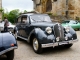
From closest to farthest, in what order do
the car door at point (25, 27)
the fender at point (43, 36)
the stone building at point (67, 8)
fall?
the fender at point (43, 36) → the car door at point (25, 27) → the stone building at point (67, 8)

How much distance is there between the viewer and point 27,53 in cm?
732

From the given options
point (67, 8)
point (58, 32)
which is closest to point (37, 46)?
point (58, 32)

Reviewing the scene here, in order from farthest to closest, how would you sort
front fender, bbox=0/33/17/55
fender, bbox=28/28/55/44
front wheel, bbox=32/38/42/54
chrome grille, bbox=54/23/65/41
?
chrome grille, bbox=54/23/65/41 < front wheel, bbox=32/38/42/54 < fender, bbox=28/28/55/44 < front fender, bbox=0/33/17/55

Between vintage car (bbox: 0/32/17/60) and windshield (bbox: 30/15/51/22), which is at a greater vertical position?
windshield (bbox: 30/15/51/22)

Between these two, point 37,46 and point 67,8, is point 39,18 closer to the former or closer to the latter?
point 37,46

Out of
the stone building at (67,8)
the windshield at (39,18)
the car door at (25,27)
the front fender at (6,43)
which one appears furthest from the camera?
the stone building at (67,8)

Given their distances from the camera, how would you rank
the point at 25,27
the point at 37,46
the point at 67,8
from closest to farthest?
the point at 37,46 < the point at 25,27 < the point at 67,8

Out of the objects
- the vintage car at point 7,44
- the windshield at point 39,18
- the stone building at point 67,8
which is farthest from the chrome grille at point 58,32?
the stone building at point 67,8

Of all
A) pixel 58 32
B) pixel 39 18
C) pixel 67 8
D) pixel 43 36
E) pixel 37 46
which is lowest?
pixel 37 46

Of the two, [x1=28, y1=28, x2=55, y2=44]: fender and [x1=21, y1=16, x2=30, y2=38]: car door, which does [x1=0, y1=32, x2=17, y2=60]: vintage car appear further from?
[x1=21, y1=16, x2=30, y2=38]: car door

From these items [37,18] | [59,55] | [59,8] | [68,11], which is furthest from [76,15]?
[59,55]

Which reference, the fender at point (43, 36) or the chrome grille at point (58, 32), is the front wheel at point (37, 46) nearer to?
the fender at point (43, 36)

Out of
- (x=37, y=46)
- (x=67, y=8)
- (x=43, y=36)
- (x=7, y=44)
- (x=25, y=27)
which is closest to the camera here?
(x=7, y=44)

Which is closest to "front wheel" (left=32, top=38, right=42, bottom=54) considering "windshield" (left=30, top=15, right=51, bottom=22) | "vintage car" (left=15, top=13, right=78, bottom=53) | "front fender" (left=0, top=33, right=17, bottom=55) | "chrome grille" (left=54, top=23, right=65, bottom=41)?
"vintage car" (left=15, top=13, right=78, bottom=53)
